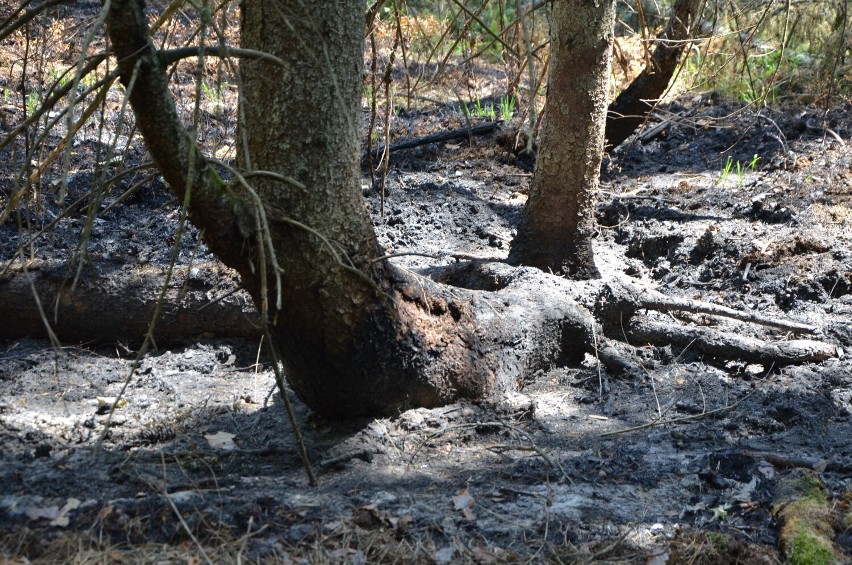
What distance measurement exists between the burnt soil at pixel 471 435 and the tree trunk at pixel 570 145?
579 millimetres

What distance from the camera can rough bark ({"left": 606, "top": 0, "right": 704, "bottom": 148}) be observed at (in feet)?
18.5

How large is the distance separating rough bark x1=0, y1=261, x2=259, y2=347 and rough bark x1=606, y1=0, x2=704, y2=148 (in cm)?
315

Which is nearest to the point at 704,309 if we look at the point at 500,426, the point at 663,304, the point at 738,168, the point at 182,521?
the point at 663,304

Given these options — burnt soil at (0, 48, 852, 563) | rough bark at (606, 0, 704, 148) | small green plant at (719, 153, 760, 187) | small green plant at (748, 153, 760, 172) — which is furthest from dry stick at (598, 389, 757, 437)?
small green plant at (748, 153, 760, 172)

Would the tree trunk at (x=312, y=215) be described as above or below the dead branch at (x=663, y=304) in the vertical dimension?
above

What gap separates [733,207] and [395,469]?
150 inches

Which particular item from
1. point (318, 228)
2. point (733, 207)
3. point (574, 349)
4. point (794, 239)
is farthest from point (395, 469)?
point (733, 207)

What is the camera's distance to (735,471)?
296 cm

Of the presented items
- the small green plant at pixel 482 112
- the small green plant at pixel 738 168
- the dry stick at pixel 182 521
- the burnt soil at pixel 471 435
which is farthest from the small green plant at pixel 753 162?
the dry stick at pixel 182 521

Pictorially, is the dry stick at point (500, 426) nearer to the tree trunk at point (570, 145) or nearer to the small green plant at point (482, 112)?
the tree trunk at point (570, 145)

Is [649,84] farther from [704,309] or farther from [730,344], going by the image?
[730,344]

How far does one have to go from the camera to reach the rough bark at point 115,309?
4027 mm

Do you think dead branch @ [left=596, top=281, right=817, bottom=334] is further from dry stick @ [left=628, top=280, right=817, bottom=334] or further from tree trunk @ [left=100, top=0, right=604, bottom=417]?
tree trunk @ [left=100, top=0, right=604, bottom=417]

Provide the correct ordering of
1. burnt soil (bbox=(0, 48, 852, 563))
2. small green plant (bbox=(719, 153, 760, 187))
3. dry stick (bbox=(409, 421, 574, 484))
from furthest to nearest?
small green plant (bbox=(719, 153, 760, 187)), dry stick (bbox=(409, 421, 574, 484)), burnt soil (bbox=(0, 48, 852, 563))
